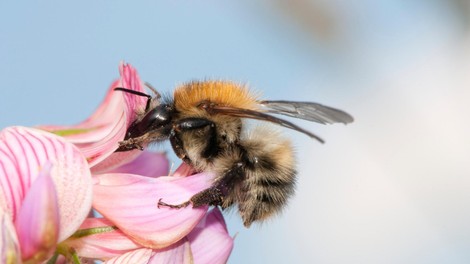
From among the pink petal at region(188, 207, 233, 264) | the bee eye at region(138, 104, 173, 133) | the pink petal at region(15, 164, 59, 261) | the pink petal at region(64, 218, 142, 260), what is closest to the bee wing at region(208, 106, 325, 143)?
the bee eye at region(138, 104, 173, 133)

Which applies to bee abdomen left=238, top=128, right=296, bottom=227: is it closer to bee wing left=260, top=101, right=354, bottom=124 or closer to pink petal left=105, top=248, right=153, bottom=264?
bee wing left=260, top=101, right=354, bottom=124

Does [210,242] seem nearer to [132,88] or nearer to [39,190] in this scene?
[132,88]

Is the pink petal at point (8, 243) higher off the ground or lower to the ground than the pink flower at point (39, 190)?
lower

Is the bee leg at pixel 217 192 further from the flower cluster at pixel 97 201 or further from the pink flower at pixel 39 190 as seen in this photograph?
the pink flower at pixel 39 190

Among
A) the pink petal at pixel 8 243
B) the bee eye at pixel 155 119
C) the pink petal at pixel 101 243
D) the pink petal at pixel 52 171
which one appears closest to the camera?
the pink petal at pixel 8 243

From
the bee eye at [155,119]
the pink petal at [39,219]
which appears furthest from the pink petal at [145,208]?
the pink petal at [39,219]

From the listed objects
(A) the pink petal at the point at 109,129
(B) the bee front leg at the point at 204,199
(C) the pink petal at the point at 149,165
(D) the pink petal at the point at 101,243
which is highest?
(A) the pink petal at the point at 109,129

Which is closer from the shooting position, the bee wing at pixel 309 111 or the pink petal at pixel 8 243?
the pink petal at pixel 8 243

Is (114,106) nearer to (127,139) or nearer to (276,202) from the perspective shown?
(127,139)
